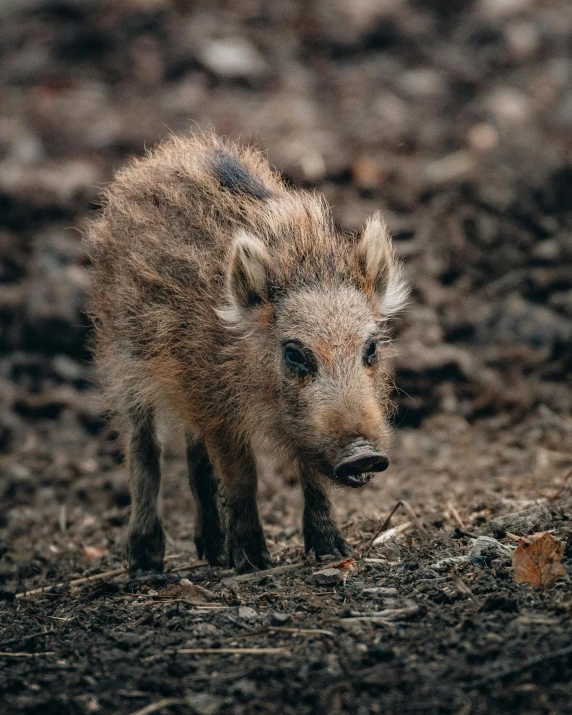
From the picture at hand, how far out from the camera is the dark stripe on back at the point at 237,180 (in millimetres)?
5559

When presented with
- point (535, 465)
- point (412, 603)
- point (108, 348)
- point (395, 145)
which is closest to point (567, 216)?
point (395, 145)

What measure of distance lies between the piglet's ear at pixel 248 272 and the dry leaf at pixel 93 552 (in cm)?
199

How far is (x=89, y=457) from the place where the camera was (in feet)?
26.1

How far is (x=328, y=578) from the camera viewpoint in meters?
4.55

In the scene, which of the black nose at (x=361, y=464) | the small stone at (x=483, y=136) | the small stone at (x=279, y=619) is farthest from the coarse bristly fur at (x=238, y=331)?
the small stone at (x=483, y=136)

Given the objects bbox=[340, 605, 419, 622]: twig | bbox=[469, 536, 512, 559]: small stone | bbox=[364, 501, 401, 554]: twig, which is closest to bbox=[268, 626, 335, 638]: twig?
bbox=[340, 605, 419, 622]: twig

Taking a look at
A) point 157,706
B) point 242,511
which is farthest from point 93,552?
point 157,706

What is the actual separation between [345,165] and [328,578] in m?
5.87

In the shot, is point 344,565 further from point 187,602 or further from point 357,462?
point 187,602

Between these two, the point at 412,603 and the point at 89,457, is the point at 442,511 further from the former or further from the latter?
the point at 89,457

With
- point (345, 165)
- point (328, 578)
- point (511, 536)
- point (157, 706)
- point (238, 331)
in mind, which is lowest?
point (157, 706)

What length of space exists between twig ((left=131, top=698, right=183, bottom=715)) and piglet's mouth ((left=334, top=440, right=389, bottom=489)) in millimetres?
1392

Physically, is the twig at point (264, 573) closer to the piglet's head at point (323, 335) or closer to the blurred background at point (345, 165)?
the piglet's head at point (323, 335)

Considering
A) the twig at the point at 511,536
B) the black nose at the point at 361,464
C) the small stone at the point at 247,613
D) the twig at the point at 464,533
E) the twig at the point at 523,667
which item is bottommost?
the twig at the point at 523,667
